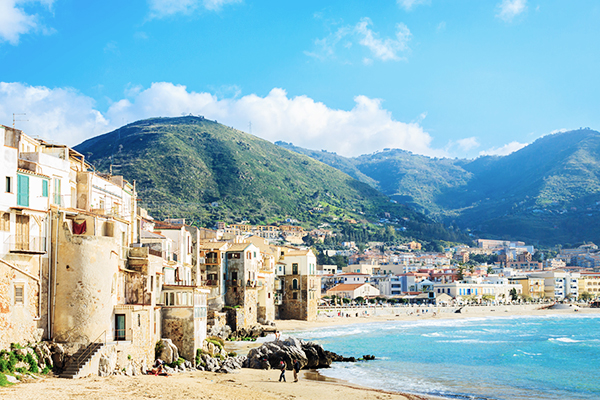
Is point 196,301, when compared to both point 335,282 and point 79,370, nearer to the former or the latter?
point 79,370

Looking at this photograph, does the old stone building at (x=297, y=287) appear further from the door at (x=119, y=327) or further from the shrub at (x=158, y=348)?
the door at (x=119, y=327)

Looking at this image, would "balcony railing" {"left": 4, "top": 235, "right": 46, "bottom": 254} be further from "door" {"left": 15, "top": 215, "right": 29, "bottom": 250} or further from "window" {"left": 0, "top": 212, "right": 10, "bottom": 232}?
"window" {"left": 0, "top": 212, "right": 10, "bottom": 232}

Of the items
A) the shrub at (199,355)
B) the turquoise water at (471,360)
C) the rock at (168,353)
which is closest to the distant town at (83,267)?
the rock at (168,353)

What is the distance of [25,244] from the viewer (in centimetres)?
2534

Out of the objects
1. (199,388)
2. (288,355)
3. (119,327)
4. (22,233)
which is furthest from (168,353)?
(288,355)

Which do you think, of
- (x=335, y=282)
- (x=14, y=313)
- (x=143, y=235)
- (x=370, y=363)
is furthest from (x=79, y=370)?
(x=335, y=282)

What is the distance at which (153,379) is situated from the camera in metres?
27.7

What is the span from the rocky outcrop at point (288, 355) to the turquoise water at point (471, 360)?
4.23 feet

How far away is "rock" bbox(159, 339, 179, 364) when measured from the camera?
3099 cm

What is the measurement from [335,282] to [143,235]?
96943 millimetres

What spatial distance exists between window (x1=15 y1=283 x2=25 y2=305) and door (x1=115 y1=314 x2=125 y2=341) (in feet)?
14.4

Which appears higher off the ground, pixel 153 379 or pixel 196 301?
pixel 196 301

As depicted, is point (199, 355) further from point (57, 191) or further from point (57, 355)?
point (57, 191)

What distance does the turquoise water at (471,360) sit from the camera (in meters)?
34.9
